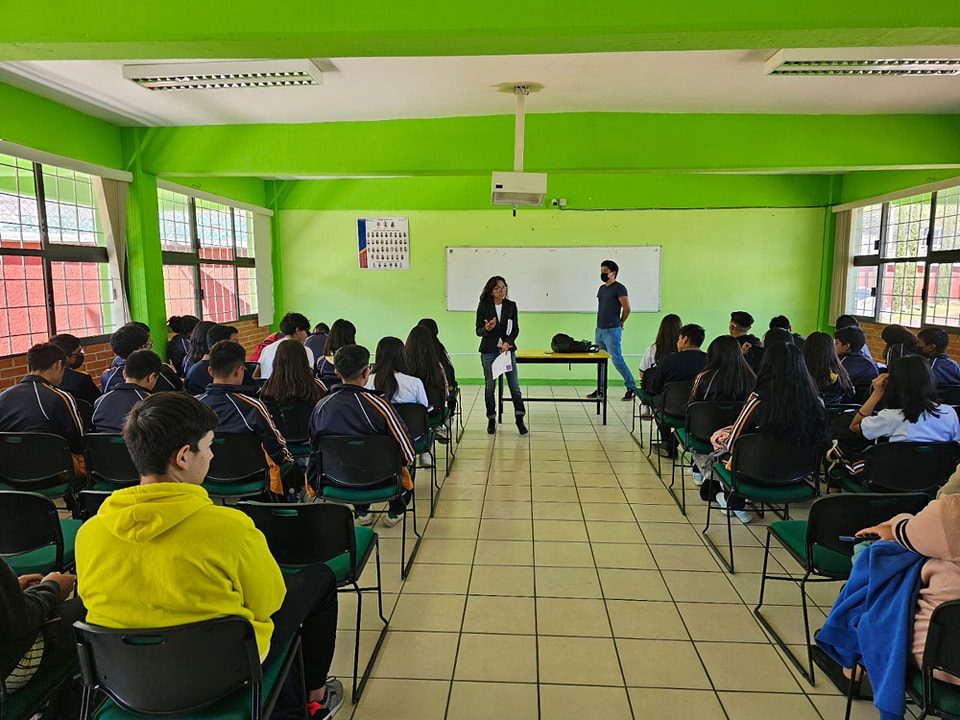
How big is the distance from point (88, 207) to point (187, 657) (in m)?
5.47

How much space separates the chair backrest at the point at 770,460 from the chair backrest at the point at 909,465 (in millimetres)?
268

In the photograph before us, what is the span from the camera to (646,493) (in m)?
4.53

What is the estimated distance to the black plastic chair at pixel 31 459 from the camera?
3.11 meters

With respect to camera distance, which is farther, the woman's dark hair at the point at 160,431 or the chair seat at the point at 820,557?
the chair seat at the point at 820,557

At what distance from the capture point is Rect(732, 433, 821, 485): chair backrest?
3.18m

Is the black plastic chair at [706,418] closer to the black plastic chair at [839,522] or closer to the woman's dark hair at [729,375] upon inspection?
the woman's dark hair at [729,375]

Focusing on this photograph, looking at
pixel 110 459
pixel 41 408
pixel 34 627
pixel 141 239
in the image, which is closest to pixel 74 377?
pixel 41 408

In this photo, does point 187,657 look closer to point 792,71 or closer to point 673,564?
point 673,564

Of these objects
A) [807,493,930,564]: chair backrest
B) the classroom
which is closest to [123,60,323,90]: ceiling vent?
the classroom

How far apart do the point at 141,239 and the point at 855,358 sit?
241 inches

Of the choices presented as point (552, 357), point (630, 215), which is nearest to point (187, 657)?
point (552, 357)

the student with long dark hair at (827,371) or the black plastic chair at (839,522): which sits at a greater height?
the student with long dark hair at (827,371)

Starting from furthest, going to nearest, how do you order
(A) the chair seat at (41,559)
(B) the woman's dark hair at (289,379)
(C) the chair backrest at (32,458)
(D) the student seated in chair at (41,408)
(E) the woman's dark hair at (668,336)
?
(E) the woman's dark hair at (668,336) < (B) the woman's dark hair at (289,379) < (D) the student seated in chair at (41,408) < (C) the chair backrest at (32,458) < (A) the chair seat at (41,559)

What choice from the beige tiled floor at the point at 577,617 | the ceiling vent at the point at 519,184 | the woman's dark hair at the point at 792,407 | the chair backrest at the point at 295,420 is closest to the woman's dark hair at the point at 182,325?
the chair backrest at the point at 295,420
